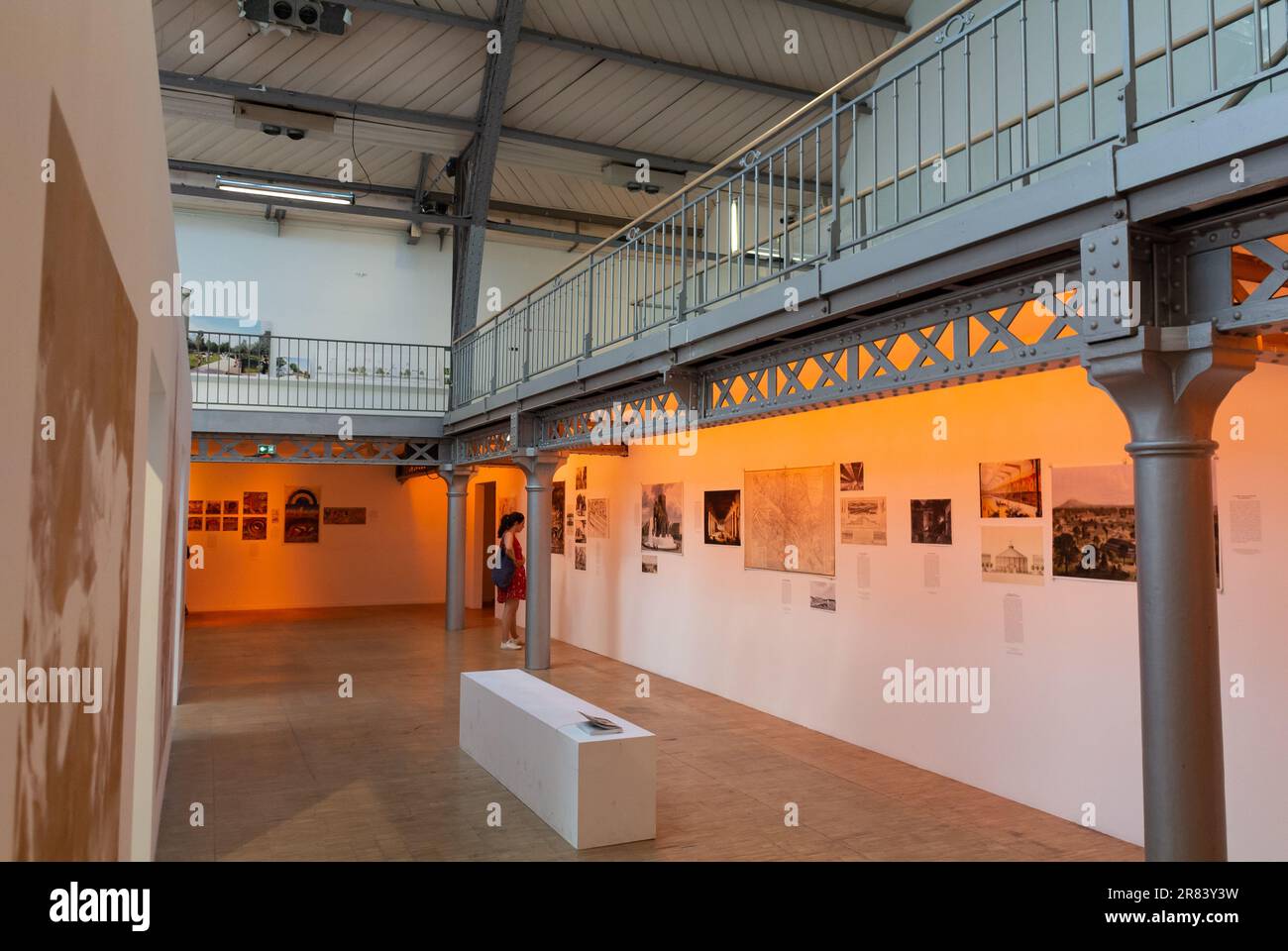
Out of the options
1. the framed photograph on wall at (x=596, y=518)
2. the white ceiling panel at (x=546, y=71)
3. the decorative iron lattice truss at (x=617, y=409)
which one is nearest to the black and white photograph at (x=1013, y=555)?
the decorative iron lattice truss at (x=617, y=409)

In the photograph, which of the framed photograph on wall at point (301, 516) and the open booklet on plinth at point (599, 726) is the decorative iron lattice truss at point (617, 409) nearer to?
the open booklet on plinth at point (599, 726)

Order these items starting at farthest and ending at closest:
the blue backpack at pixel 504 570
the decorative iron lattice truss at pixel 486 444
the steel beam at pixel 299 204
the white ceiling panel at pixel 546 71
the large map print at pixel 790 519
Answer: the steel beam at pixel 299 204 → the blue backpack at pixel 504 570 → the white ceiling panel at pixel 546 71 → the decorative iron lattice truss at pixel 486 444 → the large map print at pixel 790 519

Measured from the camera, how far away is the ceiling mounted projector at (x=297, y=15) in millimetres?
11664

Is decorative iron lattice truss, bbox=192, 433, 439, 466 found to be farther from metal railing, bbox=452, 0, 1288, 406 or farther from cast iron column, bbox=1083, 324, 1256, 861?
cast iron column, bbox=1083, 324, 1256, 861

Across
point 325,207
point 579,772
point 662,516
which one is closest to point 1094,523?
point 579,772

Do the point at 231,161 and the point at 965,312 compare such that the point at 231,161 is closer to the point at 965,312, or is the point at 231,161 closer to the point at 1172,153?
the point at 965,312

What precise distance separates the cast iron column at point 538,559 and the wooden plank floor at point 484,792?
0.76m

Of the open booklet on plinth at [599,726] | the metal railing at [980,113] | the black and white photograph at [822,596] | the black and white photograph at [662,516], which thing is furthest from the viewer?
the black and white photograph at [662,516]

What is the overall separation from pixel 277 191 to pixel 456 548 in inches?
264

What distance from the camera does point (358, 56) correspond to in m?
13.0

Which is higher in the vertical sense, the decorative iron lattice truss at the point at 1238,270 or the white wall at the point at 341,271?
the white wall at the point at 341,271

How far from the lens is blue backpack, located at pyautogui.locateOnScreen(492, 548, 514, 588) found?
14.0 m

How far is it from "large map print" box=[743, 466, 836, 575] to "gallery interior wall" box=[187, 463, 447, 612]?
42.8 ft
